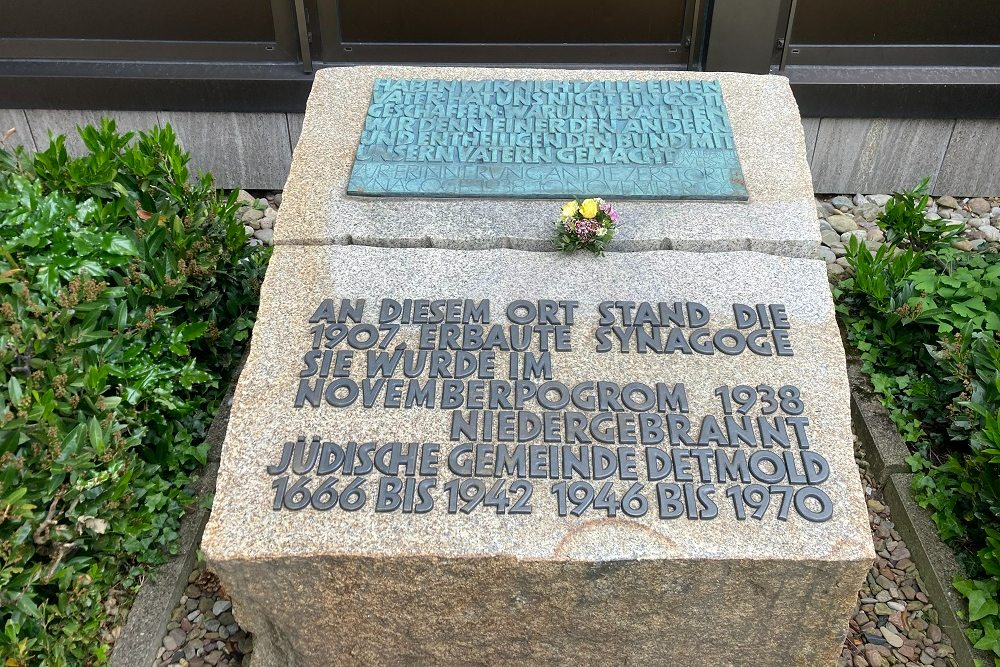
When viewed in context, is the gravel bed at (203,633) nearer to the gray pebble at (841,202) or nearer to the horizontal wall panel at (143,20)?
the horizontal wall panel at (143,20)

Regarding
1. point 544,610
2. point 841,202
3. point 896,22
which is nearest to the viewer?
point 544,610

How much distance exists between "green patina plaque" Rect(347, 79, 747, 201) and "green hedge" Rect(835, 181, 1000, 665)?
108 centimetres

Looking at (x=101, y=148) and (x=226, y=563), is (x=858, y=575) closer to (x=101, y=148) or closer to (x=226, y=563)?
(x=226, y=563)

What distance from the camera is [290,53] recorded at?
469cm

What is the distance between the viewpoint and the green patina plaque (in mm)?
3158

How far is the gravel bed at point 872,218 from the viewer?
4656 millimetres

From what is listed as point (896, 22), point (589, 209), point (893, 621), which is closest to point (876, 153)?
point (896, 22)

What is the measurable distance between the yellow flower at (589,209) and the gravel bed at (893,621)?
4.58 ft

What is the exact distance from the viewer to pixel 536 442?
99.0 inches

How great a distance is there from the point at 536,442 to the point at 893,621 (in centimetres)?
154

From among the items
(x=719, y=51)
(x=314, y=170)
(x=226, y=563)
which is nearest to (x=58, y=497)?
(x=226, y=563)

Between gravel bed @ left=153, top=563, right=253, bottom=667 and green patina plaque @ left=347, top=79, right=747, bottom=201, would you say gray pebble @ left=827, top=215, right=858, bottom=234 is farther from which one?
gravel bed @ left=153, top=563, right=253, bottom=667

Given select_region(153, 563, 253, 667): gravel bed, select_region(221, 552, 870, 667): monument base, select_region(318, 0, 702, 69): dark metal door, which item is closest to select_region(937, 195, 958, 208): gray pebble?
select_region(318, 0, 702, 69): dark metal door

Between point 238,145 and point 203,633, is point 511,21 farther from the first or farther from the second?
point 203,633
